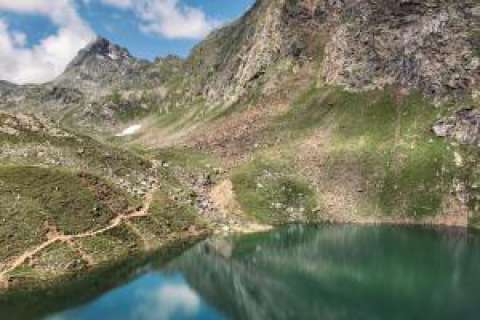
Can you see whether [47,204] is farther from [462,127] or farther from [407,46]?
[407,46]

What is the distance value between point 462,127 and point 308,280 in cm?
6536

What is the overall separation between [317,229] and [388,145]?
33434mm

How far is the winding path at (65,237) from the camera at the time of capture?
77688mm

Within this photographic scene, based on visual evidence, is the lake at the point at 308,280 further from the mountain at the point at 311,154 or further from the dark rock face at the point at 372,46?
the dark rock face at the point at 372,46

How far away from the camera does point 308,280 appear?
81.9 m

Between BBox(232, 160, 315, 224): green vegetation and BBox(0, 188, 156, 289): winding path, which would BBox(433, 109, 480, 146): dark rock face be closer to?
BBox(232, 160, 315, 224): green vegetation

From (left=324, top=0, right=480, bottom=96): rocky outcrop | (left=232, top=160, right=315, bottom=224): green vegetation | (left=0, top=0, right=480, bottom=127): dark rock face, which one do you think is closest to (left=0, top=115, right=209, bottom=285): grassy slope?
(left=232, top=160, right=315, bottom=224): green vegetation

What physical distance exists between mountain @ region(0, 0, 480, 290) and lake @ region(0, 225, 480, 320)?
825 centimetres

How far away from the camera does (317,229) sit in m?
112

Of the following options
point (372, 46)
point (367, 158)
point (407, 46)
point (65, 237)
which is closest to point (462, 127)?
point (367, 158)

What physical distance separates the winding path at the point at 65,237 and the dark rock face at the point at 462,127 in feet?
238

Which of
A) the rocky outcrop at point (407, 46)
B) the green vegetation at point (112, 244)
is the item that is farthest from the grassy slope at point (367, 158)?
the green vegetation at point (112, 244)

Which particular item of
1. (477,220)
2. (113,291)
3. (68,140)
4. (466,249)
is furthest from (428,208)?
(68,140)

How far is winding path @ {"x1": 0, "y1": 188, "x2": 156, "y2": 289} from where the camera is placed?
7769cm
